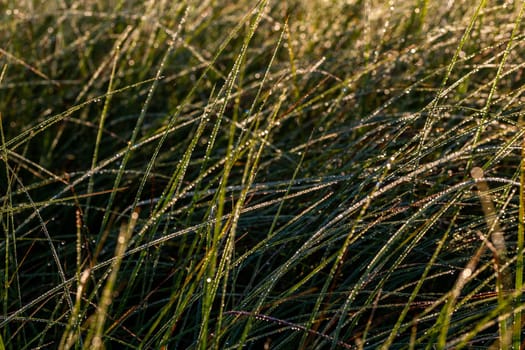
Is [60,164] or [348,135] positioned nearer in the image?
[348,135]

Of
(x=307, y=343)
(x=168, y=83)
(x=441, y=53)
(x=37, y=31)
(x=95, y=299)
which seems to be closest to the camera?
(x=307, y=343)

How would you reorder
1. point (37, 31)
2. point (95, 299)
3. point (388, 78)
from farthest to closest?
point (37, 31), point (388, 78), point (95, 299)

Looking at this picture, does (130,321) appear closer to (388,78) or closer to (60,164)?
(60,164)

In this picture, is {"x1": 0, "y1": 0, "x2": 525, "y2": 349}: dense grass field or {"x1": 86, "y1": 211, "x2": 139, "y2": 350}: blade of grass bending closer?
{"x1": 86, "y1": 211, "x2": 139, "y2": 350}: blade of grass bending

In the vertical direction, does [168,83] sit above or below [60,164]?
above

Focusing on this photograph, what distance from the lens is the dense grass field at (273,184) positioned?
96cm

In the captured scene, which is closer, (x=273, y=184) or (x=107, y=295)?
(x=107, y=295)

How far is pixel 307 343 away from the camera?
3.53ft

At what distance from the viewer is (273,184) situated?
3.84 feet

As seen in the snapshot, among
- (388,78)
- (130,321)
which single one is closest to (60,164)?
(130,321)

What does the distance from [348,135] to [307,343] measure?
0.54 metres

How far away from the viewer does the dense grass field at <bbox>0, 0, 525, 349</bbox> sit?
0.96m

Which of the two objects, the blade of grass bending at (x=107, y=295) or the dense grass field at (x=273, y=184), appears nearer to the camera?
the blade of grass bending at (x=107, y=295)

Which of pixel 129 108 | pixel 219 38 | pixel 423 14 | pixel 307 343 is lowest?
pixel 307 343
